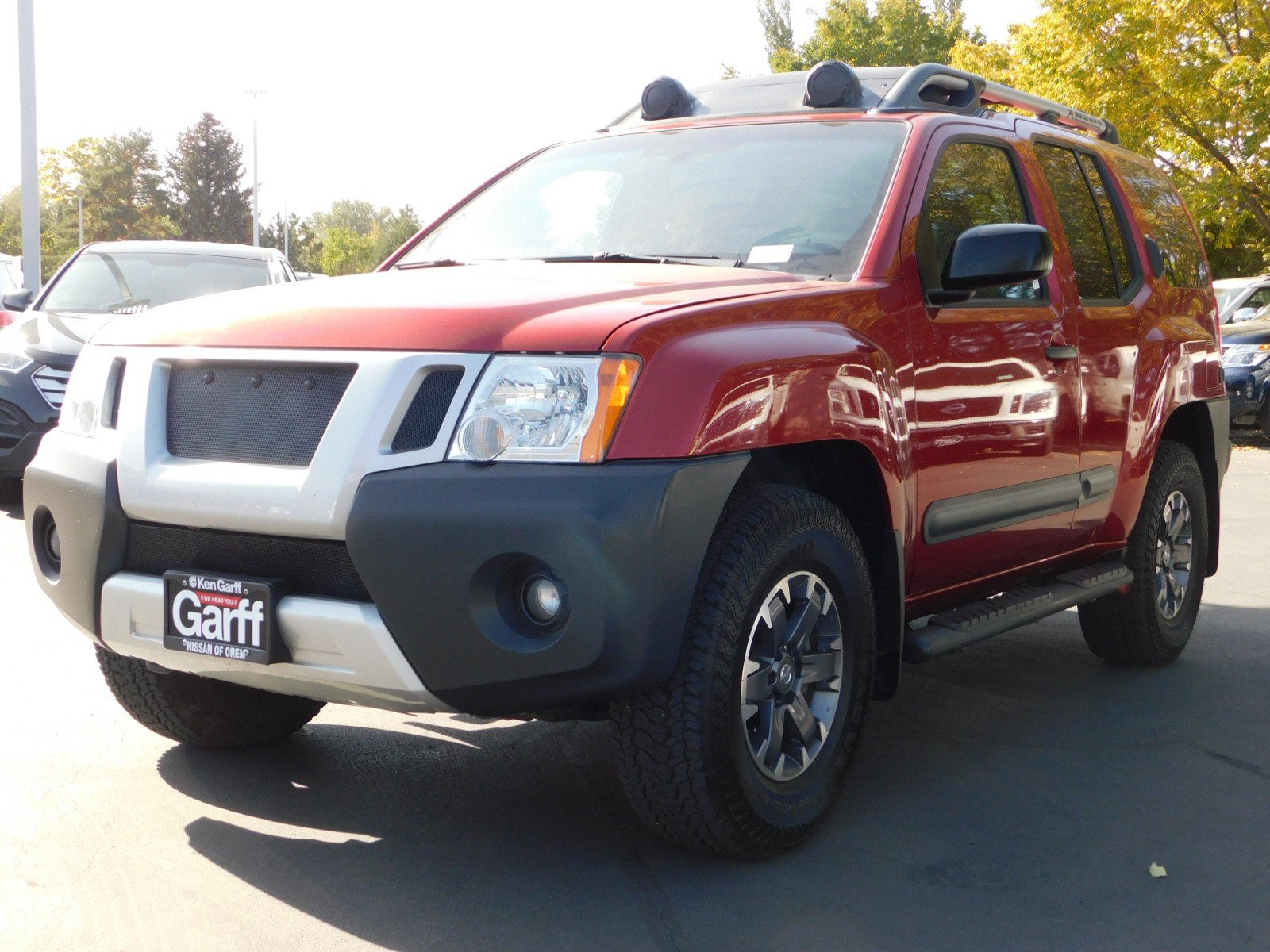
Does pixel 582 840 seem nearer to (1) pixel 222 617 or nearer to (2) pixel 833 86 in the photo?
(1) pixel 222 617

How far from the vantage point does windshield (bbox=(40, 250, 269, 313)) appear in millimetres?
9523

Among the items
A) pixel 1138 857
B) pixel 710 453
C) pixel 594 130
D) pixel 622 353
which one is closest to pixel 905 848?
pixel 1138 857

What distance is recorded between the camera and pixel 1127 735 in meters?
4.55

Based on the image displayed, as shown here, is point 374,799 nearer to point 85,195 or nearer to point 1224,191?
point 1224,191

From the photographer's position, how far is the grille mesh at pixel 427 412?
289 centimetres

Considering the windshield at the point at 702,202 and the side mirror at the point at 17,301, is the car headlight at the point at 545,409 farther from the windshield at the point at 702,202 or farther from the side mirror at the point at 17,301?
the side mirror at the point at 17,301

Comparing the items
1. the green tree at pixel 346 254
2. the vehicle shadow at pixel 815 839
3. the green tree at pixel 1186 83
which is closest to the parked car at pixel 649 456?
the vehicle shadow at pixel 815 839

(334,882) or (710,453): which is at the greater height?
(710,453)

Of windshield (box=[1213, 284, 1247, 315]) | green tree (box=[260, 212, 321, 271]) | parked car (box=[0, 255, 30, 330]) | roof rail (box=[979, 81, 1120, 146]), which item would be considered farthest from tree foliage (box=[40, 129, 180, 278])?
roof rail (box=[979, 81, 1120, 146])

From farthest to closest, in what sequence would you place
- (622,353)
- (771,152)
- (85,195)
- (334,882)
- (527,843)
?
(85,195) → (771,152) → (527,843) → (334,882) → (622,353)

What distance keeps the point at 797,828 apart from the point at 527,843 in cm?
64

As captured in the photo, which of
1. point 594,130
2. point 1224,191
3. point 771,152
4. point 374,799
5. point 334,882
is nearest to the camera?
point 334,882

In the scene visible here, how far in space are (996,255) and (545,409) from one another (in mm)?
1504

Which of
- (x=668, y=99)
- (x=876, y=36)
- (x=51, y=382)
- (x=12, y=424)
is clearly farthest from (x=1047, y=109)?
(x=876, y=36)
